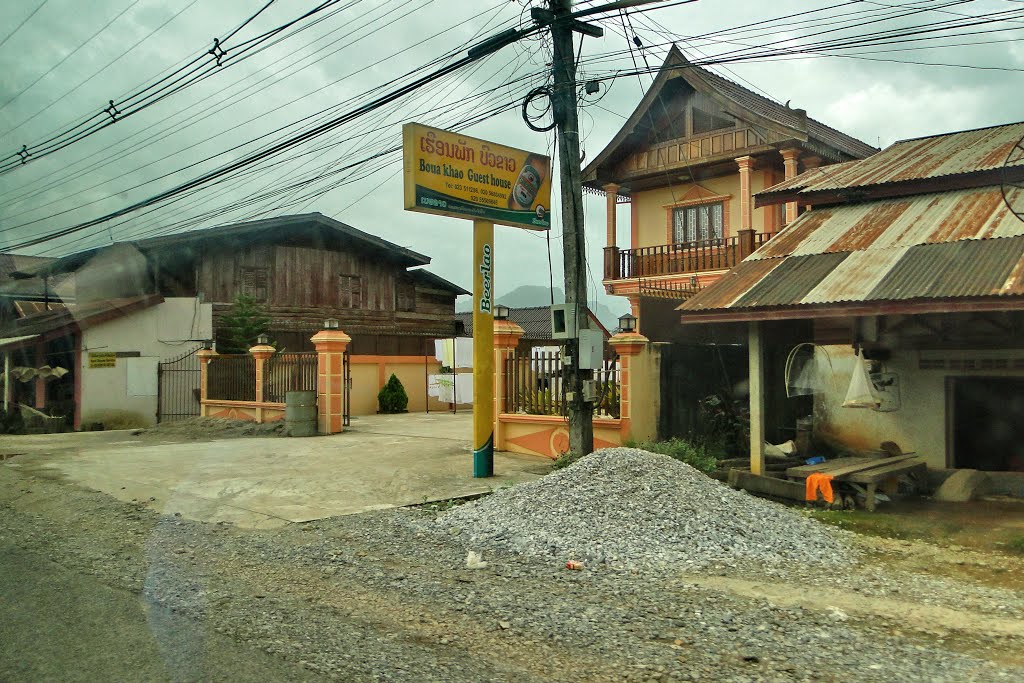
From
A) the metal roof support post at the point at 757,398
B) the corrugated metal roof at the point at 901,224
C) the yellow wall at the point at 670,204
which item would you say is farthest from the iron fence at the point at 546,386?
the yellow wall at the point at 670,204

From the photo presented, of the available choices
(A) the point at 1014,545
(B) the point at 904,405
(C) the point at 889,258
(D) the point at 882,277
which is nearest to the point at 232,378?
(B) the point at 904,405

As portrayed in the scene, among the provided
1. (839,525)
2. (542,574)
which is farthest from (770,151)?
(542,574)

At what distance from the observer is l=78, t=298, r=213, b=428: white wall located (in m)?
24.3

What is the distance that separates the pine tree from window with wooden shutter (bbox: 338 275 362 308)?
4716mm

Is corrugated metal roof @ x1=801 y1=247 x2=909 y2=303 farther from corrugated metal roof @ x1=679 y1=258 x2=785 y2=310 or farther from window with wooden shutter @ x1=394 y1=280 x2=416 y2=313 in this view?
window with wooden shutter @ x1=394 y1=280 x2=416 y2=313

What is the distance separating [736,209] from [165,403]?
18100 mm

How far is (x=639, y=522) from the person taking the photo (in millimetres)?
8523

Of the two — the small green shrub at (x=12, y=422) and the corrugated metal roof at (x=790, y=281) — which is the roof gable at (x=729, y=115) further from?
the small green shrub at (x=12, y=422)

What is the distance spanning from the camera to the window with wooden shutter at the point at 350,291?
1192 inches

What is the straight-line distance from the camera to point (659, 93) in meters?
25.3

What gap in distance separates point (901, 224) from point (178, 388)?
2081 cm

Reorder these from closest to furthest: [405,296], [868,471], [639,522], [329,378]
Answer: [639,522], [868,471], [329,378], [405,296]

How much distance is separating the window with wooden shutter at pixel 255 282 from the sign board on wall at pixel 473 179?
17.0m

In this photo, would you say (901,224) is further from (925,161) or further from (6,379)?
(6,379)
